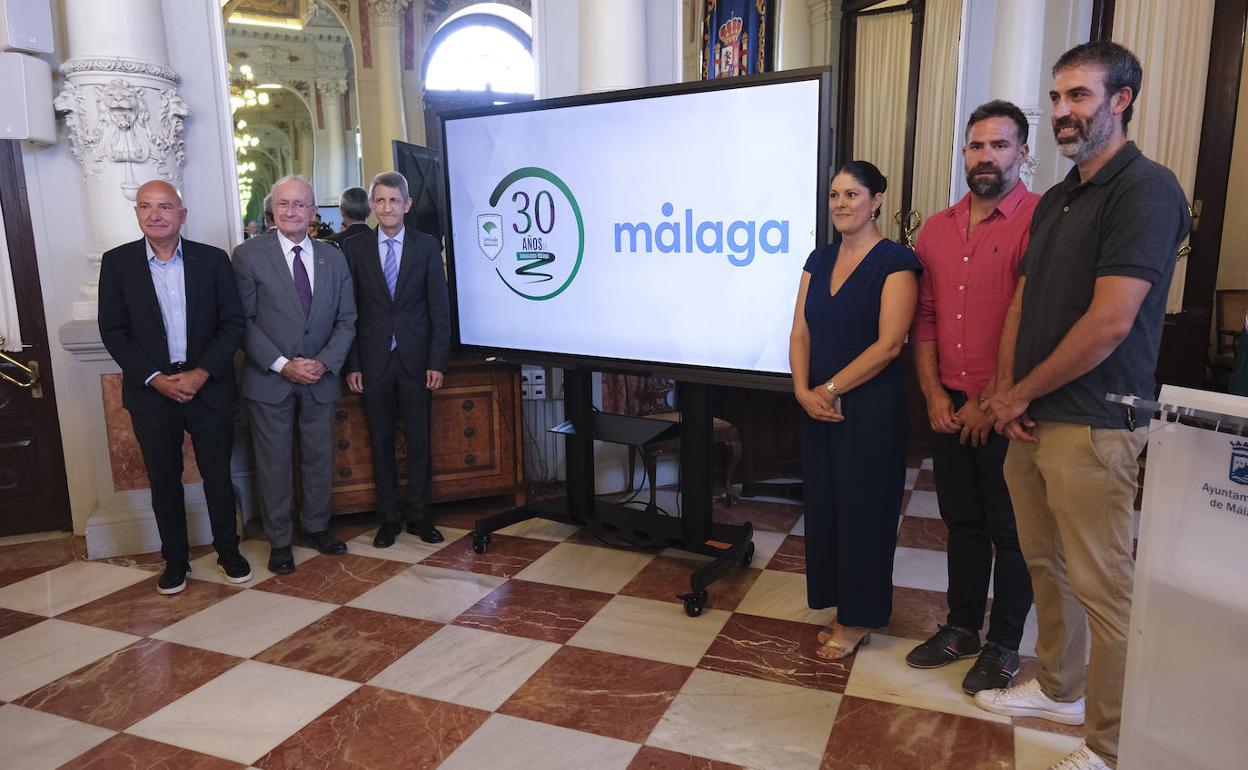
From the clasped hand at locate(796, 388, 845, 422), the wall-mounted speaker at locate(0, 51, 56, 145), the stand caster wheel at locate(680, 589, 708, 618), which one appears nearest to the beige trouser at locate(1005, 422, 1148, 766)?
the clasped hand at locate(796, 388, 845, 422)

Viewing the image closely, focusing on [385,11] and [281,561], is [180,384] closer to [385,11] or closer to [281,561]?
[281,561]

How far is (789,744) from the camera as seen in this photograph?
84.4 inches

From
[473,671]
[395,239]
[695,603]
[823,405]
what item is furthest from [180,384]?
[823,405]

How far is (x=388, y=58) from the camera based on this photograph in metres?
7.47

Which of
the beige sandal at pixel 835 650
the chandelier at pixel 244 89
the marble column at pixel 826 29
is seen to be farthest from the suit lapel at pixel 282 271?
the marble column at pixel 826 29

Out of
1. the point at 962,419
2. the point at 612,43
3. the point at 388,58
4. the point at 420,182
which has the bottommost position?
the point at 962,419

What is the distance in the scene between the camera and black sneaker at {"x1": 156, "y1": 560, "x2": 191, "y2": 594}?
3164 millimetres

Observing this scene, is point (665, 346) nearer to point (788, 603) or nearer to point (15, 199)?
point (788, 603)

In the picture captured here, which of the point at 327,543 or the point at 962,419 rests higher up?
the point at 962,419

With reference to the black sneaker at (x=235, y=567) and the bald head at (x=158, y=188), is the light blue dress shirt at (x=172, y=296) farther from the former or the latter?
the black sneaker at (x=235, y=567)

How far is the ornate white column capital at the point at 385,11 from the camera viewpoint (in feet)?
24.5

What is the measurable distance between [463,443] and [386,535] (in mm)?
571

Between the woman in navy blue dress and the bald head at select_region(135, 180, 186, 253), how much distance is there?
2302 mm

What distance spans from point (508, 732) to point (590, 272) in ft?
A: 5.69
